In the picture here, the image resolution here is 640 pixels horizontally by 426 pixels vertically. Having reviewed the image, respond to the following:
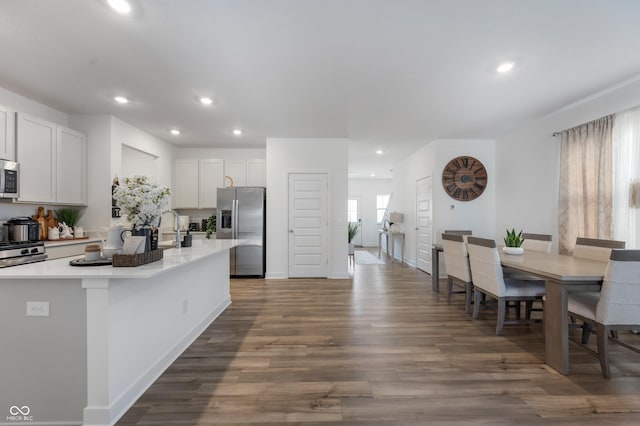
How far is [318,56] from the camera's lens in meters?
2.31

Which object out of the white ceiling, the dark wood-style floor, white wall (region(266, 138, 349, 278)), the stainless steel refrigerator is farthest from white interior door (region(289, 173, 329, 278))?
the dark wood-style floor

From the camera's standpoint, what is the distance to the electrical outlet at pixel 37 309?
1.47m

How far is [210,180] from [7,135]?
2.73 metres

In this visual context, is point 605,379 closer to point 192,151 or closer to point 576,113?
point 576,113

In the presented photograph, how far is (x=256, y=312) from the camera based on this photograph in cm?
317

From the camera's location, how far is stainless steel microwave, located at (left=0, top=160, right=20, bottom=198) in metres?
2.67

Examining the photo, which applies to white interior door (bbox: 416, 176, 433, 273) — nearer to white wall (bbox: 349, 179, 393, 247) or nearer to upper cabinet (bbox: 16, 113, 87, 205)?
white wall (bbox: 349, 179, 393, 247)

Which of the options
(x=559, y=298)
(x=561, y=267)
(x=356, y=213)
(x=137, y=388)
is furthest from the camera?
(x=356, y=213)

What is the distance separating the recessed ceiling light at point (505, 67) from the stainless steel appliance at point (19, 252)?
4.84 metres

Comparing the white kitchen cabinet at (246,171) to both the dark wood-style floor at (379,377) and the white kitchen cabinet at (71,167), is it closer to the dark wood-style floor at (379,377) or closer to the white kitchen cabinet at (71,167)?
the white kitchen cabinet at (71,167)

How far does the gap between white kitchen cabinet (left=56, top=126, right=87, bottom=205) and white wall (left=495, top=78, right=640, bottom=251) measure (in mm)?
6452

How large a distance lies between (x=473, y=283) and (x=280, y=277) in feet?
10.1

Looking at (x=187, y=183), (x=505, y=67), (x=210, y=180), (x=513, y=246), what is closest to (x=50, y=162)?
(x=187, y=183)

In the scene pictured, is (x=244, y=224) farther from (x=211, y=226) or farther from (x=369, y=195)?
(x=369, y=195)
